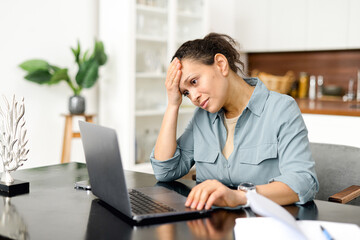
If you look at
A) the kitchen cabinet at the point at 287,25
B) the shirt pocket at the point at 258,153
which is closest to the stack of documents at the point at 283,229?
the shirt pocket at the point at 258,153

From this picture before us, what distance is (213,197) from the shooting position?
1.23 m

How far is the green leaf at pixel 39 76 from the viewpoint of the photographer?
3.61m

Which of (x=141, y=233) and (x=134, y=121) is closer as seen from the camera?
(x=141, y=233)

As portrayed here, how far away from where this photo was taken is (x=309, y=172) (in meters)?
1.45

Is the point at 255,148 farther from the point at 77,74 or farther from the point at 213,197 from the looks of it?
the point at 77,74

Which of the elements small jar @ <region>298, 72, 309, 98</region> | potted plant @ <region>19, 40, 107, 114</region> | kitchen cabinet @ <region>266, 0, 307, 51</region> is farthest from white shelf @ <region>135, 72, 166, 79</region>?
small jar @ <region>298, 72, 309, 98</region>

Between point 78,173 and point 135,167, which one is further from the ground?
point 78,173

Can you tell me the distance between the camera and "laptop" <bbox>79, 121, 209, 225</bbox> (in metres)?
1.17

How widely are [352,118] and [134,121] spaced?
1.81 m

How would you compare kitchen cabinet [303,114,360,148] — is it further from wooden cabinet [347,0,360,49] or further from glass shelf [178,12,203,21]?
glass shelf [178,12,203,21]

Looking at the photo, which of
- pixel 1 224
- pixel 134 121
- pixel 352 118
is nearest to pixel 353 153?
pixel 1 224

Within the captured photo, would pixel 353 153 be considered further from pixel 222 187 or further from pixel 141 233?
pixel 141 233

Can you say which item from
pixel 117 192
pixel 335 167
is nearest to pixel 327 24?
pixel 335 167

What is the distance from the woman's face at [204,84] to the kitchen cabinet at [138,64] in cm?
234
